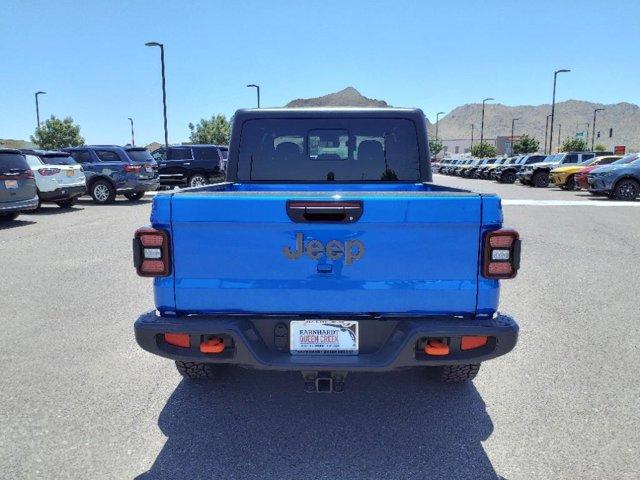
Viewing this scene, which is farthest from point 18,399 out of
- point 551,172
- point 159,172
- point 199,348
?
point 551,172

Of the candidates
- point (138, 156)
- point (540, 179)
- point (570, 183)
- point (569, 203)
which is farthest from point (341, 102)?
point (540, 179)

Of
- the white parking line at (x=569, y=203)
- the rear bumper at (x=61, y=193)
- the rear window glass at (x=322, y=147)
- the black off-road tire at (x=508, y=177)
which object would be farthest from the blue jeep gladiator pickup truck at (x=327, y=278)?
the black off-road tire at (x=508, y=177)

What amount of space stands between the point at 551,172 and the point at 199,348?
25353 mm

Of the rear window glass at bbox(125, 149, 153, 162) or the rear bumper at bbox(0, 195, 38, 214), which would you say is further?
the rear window glass at bbox(125, 149, 153, 162)

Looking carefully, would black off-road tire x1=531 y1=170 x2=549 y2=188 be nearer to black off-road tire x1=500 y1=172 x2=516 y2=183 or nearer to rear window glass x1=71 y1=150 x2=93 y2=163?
black off-road tire x1=500 y1=172 x2=516 y2=183

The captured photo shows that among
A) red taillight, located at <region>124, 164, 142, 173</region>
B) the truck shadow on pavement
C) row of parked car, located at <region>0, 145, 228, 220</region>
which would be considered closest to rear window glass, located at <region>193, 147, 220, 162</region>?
row of parked car, located at <region>0, 145, 228, 220</region>

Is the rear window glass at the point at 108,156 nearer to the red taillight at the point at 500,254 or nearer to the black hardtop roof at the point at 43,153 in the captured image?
the black hardtop roof at the point at 43,153

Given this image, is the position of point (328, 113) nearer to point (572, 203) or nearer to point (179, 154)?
point (572, 203)

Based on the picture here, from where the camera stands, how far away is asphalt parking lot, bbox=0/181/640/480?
2795 mm

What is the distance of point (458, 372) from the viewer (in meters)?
3.59

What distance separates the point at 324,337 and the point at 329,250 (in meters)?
0.45

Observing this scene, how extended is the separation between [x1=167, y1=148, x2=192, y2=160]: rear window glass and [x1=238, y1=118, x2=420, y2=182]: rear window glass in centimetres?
1766

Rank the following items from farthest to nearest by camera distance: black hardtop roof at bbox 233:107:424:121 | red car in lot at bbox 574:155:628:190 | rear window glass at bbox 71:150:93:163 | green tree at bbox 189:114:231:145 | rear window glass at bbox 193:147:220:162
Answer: green tree at bbox 189:114:231:145 < rear window glass at bbox 193:147:220:162 < red car in lot at bbox 574:155:628:190 < rear window glass at bbox 71:150:93:163 < black hardtop roof at bbox 233:107:424:121

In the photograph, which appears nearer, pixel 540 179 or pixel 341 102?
pixel 341 102
